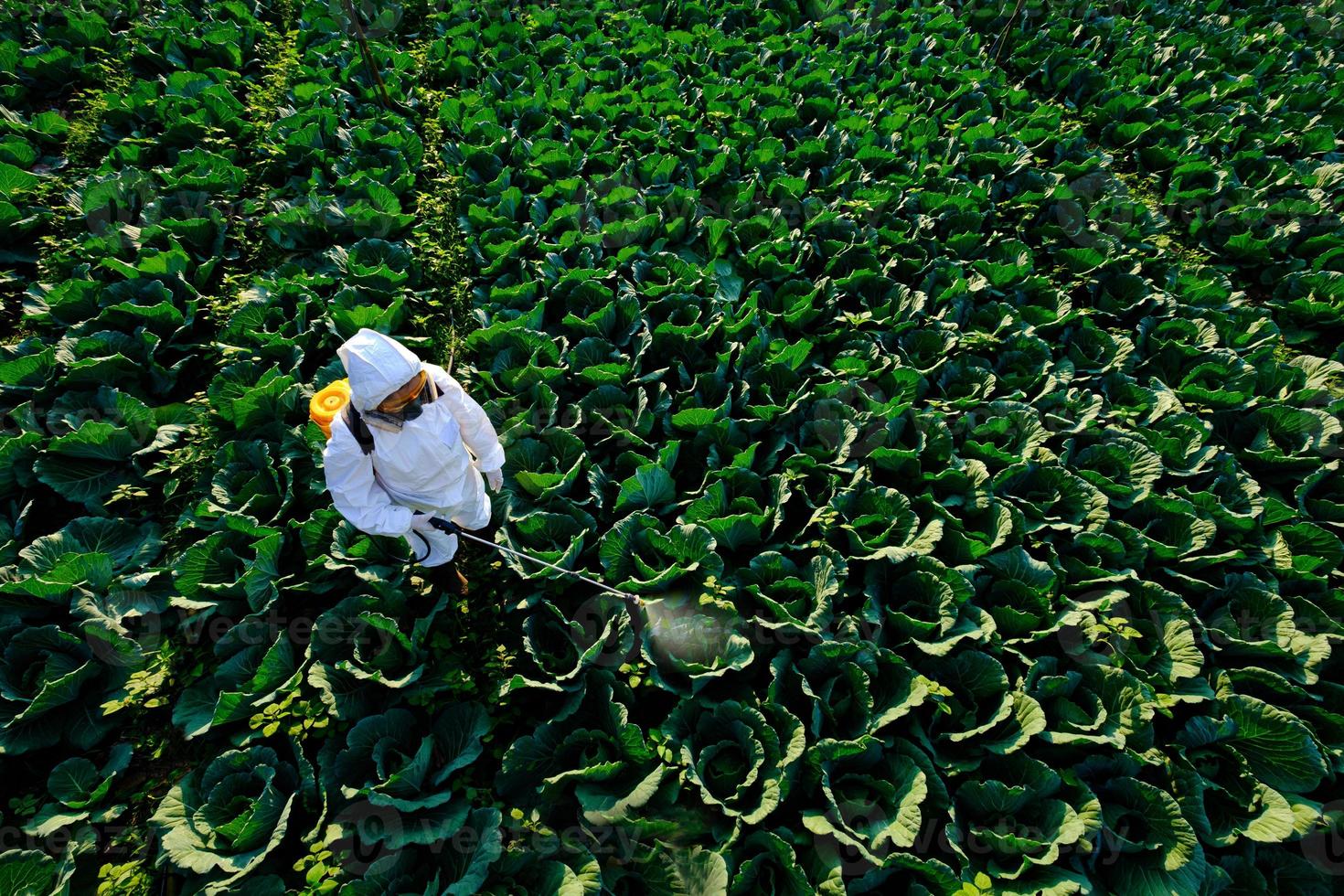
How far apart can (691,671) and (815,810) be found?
920 millimetres

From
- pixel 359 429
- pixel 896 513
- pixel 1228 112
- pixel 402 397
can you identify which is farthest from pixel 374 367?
pixel 1228 112

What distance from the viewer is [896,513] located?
418cm

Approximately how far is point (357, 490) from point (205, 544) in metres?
1.45

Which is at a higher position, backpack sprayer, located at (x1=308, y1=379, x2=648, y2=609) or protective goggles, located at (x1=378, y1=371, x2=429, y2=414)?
protective goggles, located at (x1=378, y1=371, x2=429, y2=414)

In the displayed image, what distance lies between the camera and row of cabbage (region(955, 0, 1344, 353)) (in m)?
6.14

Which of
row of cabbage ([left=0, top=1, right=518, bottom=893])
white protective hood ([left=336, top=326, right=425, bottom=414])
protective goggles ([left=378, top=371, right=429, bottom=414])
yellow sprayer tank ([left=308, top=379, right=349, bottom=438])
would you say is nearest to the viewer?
white protective hood ([left=336, top=326, right=425, bottom=414])

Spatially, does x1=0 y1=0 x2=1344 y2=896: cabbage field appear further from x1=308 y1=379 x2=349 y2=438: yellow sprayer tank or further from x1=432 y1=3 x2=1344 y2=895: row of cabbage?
x1=308 y1=379 x2=349 y2=438: yellow sprayer tank

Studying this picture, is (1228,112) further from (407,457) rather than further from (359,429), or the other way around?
(359,429)

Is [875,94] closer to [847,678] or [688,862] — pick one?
[847,678]

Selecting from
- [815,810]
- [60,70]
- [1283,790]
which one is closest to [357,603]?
[815,810]

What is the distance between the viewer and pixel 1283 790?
11.1 feet

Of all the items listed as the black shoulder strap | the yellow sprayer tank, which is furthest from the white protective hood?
the yellow sprayer tank

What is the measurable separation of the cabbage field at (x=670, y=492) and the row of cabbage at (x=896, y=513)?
0.11 ft

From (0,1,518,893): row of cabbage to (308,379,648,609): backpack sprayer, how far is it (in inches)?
23.9
